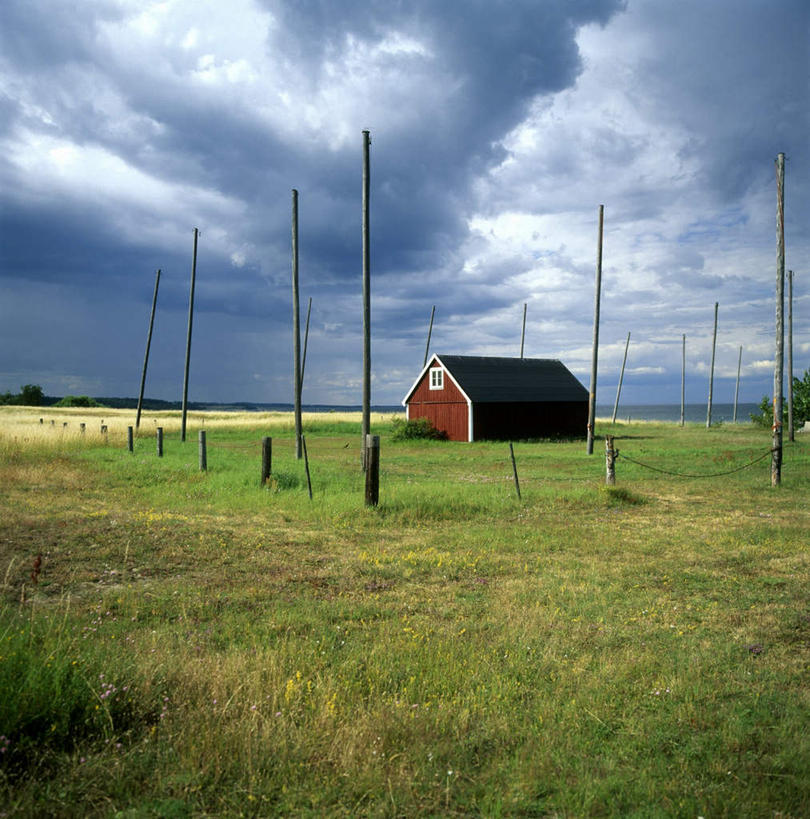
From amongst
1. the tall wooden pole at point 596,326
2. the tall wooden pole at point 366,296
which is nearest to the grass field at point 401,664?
the tall wooden pole at point 366,296

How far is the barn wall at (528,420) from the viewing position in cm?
4225

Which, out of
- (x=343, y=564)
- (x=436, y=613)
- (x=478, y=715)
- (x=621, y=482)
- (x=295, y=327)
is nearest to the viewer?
(x=478, y=715)

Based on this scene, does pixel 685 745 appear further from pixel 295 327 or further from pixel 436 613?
pixel 295 327

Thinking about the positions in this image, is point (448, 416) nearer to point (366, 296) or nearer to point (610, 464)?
point (366, 296)

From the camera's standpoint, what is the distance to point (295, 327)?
26516 mm

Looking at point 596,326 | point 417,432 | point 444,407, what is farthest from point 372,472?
point 444,407

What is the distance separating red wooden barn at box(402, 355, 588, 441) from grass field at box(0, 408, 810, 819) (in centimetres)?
2834

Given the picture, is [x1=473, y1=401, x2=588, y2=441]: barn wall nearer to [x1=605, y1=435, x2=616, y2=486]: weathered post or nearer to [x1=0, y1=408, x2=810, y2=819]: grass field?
[x1=605, y1=435, x2=616, y2=486]: weathered post

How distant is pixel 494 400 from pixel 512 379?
4.52m

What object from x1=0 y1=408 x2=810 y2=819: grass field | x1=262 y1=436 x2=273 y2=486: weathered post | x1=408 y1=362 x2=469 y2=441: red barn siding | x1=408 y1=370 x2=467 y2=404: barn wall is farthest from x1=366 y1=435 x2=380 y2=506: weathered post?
x1=408 y1=370 x2=467 y2=404: barn wall

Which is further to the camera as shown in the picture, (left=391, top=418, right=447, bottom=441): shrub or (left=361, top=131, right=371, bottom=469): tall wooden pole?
(left=391, top=418, right=447, bottom=441): shrub

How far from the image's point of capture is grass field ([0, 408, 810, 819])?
12.6ft

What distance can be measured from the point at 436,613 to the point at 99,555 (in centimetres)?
575

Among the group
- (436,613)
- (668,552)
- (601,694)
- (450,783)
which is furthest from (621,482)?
(450,783)
